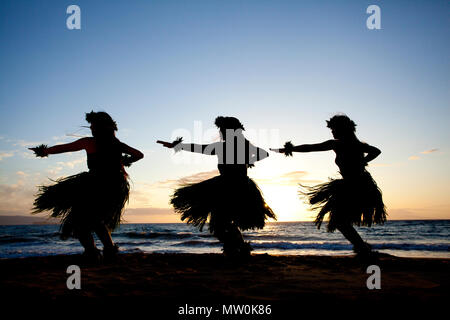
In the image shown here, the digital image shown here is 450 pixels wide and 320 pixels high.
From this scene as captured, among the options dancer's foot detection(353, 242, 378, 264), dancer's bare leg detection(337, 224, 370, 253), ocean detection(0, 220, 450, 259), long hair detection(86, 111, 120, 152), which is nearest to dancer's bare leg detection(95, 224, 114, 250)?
long hair detection(86, 111, 120, 152)

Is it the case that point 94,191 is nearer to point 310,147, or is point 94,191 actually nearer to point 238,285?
point 238,285

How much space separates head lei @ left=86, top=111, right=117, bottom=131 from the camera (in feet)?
16.2

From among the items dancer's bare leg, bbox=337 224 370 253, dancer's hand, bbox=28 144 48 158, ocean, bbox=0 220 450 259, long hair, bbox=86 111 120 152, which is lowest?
ocean, bbox=0 220 450 259

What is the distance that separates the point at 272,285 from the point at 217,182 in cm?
193

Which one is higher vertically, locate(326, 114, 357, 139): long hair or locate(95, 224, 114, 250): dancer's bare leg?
locate(326, 114, 357, 139): long hair

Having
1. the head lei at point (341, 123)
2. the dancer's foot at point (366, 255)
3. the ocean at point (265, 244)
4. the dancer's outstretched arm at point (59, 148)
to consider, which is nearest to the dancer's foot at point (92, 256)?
the dancer's outstretched arm at point (59, 148)

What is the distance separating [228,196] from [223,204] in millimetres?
141

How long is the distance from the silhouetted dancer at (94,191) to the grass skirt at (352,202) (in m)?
3.13

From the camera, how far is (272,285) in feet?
10.7

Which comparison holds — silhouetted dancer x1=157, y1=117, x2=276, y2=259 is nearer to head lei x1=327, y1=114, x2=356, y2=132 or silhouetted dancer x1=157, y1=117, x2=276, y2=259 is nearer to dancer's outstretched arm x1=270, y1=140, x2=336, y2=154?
dancer's outstretched arm x1=270, y1=140, x2=336, y2=154

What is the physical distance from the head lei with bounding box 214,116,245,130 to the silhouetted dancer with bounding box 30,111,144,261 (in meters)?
1.39
